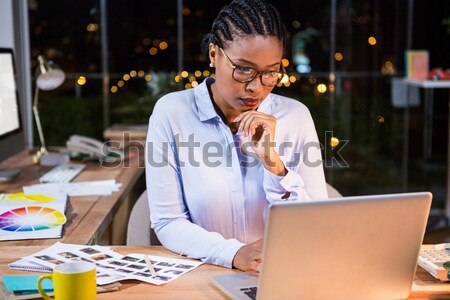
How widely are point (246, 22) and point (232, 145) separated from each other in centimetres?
38

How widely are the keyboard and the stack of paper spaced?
0.09 m

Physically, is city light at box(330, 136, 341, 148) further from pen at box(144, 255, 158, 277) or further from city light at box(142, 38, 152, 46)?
pen at box(144, 255, 158, 277)

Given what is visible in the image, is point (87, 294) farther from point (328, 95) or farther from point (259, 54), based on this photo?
point (328, 95)

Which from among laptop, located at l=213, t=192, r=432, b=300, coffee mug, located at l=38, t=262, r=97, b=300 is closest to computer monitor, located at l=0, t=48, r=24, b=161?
coffee mug, located at l=38, t=262, r=97, b=300

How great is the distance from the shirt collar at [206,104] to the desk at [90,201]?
503 millimetres

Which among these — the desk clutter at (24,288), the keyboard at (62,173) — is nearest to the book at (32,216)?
the keyboard at (62,173)

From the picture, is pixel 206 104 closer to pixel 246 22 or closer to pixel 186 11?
pixel 246 22

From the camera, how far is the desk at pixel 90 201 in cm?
209

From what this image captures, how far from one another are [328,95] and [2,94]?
3844mm

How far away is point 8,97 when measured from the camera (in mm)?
3092

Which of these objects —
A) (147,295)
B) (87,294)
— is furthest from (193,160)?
(87,294)

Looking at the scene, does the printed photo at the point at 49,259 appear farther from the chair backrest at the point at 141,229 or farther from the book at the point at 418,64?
the book at the point at 418,64

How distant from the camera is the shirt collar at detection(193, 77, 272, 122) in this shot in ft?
6.79

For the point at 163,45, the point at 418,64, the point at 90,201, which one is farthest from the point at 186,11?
the point at 90,201
